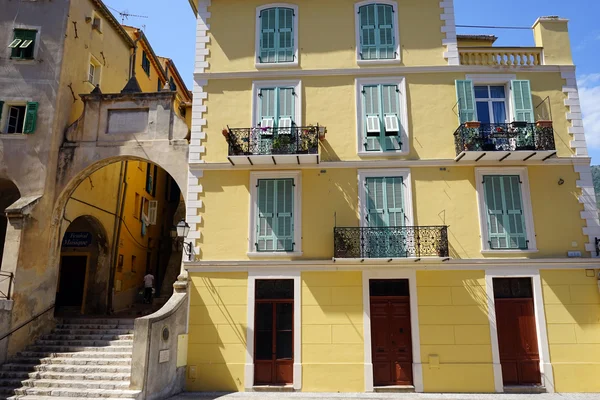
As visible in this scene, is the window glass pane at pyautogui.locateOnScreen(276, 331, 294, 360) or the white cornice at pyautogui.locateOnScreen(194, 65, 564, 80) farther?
the white cornice at pyautogui.locateOnScreen(194, 65, 564, 80)

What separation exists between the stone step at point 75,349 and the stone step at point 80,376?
94cm

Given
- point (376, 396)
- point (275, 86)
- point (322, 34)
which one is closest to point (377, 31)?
point (322, 34)

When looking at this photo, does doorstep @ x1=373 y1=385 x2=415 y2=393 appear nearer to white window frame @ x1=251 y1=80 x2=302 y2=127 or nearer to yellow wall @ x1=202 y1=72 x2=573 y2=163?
yellow wall @ x1=202 y1=72 x2=573 y2=163

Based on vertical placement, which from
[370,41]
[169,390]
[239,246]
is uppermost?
[370,41]

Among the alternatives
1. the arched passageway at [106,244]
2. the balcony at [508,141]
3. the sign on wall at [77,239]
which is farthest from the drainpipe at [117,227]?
the balcony at [508,141]

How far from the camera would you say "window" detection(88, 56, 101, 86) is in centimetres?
1817

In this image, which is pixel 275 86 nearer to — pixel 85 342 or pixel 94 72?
pixel 94 72

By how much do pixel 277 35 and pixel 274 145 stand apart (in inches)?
158

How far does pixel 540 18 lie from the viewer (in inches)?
605

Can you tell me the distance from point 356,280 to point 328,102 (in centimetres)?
554

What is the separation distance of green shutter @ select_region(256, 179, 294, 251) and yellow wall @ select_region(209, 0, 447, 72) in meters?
3.98

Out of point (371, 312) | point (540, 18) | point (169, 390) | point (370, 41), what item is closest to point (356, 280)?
point (371, 312)

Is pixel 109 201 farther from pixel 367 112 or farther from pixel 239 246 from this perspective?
pixel 367 112

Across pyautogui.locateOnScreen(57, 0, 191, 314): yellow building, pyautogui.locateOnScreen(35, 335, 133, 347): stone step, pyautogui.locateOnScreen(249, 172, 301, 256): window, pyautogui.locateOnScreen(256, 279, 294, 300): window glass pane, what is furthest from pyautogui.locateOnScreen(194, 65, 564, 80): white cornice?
pyautogui.locateOnScreen(35, 335, 133, 347): stone step
